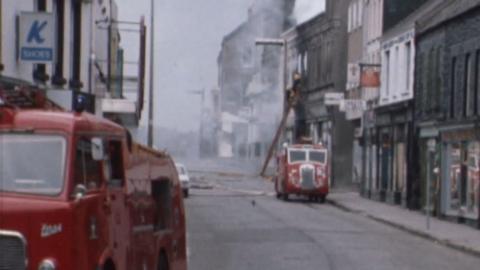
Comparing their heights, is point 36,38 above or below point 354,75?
below

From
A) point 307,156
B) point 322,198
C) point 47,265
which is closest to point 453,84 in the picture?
point 322,198

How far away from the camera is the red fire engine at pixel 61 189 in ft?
36.2

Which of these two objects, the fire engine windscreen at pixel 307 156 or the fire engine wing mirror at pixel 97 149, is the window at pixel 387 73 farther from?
the fire engine wing mirror at pixel 97 149

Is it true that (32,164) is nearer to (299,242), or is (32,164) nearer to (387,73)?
(299,242)

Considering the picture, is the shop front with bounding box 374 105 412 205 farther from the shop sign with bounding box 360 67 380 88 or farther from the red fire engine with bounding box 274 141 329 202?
the red fire engine with bounding box 274 141 329 202

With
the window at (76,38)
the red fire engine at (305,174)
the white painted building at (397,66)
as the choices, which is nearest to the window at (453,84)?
the white painted building at (397,66)

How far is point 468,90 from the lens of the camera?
132 feet

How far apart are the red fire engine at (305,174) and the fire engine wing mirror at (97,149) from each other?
43.6 m

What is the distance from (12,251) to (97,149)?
149 cm

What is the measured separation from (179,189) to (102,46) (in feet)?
95.4

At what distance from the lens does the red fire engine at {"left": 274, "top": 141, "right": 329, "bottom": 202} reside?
5566cm

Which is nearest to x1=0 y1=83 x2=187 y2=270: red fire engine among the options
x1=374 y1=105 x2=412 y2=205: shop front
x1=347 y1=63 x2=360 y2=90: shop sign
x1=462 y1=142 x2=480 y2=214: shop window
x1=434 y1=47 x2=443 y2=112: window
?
x1=462 y1=142 x2=480 y2=214: shop window

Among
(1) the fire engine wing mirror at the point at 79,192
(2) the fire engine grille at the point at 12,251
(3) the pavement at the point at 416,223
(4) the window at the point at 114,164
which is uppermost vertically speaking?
(4) the window at the point at 114,164

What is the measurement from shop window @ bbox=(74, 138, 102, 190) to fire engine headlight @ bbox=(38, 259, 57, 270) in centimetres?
82
